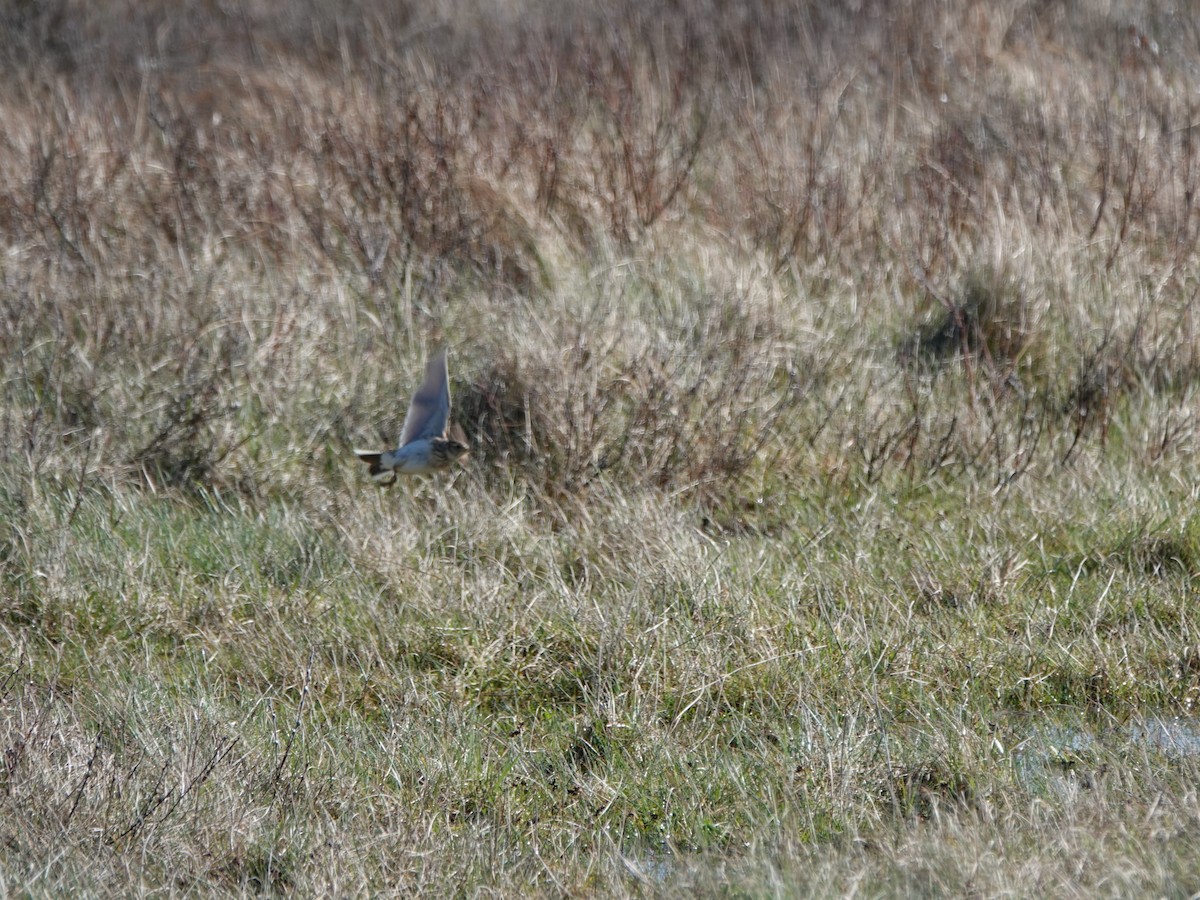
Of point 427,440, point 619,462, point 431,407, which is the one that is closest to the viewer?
point 427,440

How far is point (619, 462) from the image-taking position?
15.6ft

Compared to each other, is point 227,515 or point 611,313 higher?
point 611,313

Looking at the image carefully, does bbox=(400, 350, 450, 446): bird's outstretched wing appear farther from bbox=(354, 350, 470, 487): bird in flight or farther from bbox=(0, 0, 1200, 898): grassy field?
bbox=(0, 0, 1200, 898): grassy field

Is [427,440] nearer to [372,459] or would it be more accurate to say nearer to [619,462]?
[372,459]

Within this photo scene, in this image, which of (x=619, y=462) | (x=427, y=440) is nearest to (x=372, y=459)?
(x=427, y=440)

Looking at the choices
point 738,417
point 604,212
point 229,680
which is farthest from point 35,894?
point 604,212

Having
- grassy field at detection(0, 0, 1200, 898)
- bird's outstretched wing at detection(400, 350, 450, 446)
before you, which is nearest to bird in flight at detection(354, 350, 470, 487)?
bird's outstretched wing at detection(400, 350, 450, 446)

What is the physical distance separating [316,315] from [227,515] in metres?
1.25

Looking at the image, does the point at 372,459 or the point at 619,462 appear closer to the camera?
the point at 372,459

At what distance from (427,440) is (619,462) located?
0.73 meters

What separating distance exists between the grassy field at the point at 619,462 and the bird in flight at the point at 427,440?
7.1 inches

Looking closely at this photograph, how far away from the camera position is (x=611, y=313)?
528 cm

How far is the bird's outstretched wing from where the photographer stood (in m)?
4.47

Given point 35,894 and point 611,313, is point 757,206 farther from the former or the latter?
point 35,894
